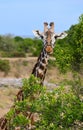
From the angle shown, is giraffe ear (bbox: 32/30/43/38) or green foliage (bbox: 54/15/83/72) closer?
green foliage (bbox: 54/15/83/72)

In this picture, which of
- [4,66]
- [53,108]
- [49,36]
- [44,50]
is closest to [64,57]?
[49,36]

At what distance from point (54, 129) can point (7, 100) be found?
601 inches

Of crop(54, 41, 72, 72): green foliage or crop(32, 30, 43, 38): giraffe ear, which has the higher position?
crop(32, 30, 43, 38): giraffe ear

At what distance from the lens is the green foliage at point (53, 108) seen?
6703 mm

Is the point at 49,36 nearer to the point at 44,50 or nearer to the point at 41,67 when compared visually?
the point at 44,50

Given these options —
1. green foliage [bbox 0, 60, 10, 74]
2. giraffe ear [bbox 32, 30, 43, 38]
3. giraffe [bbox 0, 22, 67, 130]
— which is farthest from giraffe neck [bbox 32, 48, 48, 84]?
green foliage [bbox 0, 60, 10, 74]

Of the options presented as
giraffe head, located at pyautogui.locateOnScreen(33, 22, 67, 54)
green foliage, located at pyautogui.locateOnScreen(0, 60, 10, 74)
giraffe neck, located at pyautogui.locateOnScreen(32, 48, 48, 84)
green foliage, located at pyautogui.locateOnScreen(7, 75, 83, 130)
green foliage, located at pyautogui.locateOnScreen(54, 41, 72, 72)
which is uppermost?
giraffe head, located at pyautogui.locateOnScreen(33, 22, 67, 54)

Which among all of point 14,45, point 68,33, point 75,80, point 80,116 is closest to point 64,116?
point 80,116

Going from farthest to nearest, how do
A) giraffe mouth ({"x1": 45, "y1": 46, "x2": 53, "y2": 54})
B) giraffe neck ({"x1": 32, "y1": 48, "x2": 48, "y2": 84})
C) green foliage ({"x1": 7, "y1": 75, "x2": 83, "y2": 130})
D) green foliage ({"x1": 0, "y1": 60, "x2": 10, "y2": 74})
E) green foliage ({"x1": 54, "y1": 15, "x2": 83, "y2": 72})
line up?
green foliage ({"x1": 0, "y1": 60, "x2": 10, "y2": 74})
giraffe neck ({"x1": 32, "y1": 48, "x2": 48, "y2": 84})
giraffe mouth ({"x1": 45, "y1": 46, "x2": 53, "y2": 54})
green foliage ({"x1": 54, "y1": 15, "x2": 83, "y2": 72})
green foliage ({"x1": 7, "y1": 75, "x2": 83, "y2": 130})

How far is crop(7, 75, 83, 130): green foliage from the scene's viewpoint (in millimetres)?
6703

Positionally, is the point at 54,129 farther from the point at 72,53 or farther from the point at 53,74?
the point at 53,74

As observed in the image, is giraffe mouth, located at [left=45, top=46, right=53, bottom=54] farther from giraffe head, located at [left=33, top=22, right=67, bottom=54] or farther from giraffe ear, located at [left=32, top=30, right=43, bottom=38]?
giraffe ear, located at [left=32, top=30, right=43, bottom=38]

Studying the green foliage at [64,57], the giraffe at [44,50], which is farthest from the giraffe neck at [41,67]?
the green foliage at [64,57]

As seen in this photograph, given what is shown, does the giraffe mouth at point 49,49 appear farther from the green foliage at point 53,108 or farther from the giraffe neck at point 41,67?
the green foliage at point 53,108
